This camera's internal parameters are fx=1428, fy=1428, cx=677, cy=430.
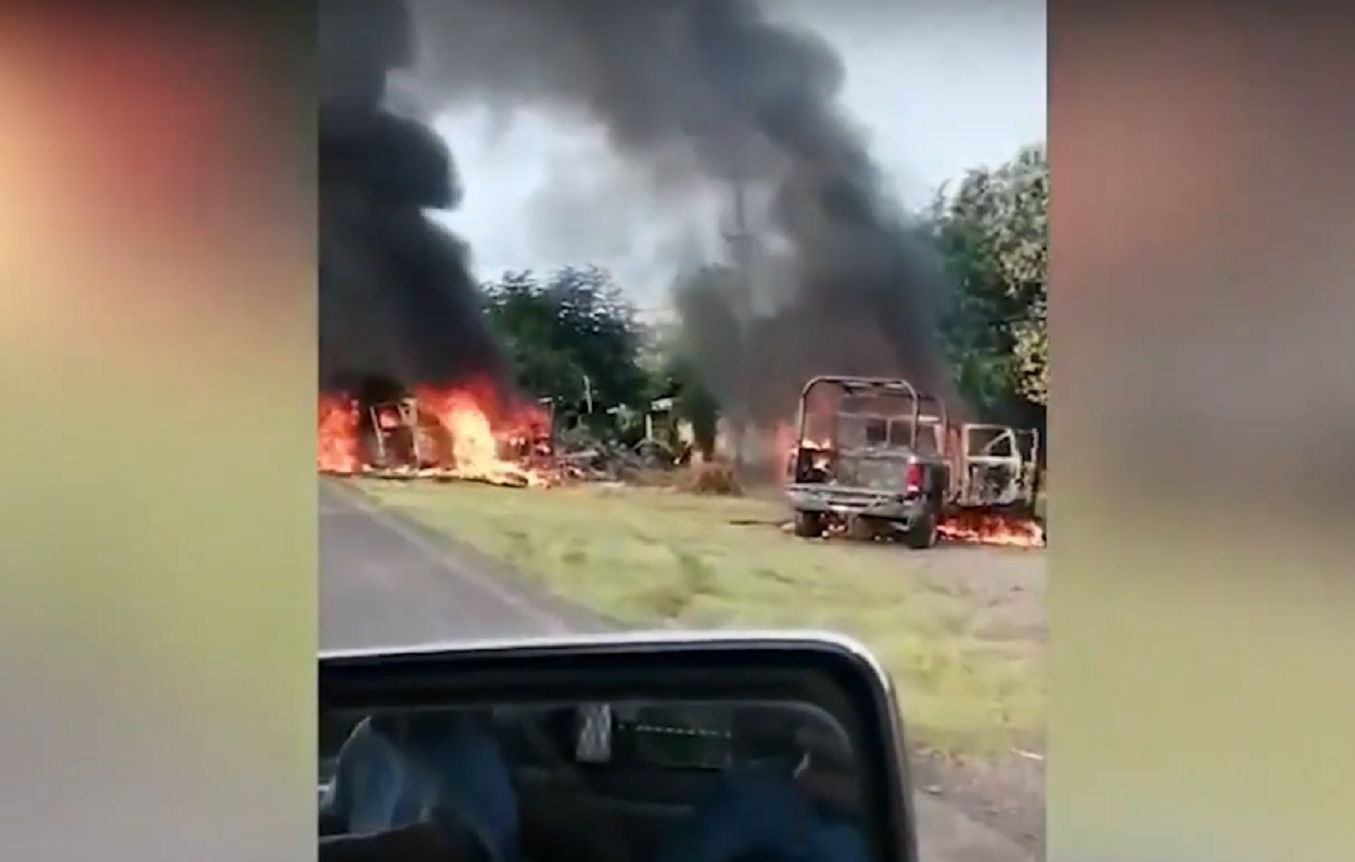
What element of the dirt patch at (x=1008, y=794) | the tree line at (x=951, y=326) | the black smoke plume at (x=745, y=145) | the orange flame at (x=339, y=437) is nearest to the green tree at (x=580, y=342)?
the tree line at (x=951, y=326)

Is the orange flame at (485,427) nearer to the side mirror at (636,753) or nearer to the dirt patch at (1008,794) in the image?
the side mirror at (636,753)

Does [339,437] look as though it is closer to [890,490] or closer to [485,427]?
[485,427]

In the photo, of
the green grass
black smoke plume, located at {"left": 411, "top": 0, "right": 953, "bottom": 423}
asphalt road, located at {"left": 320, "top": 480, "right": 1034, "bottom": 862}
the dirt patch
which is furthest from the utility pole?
the dirt patch

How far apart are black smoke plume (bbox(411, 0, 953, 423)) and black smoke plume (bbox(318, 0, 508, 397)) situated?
0.10 metres

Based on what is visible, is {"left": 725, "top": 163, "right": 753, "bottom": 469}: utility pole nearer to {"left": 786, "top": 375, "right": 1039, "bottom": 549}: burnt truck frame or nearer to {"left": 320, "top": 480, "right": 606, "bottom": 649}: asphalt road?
{"left": 786, "top": 375, "right": 1039, "bottom": 549}: burnt truck frame

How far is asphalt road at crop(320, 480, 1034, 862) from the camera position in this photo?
236 centimetres

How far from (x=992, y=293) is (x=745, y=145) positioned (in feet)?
1.54

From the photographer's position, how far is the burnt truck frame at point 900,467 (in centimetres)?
231

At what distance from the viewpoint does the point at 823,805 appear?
2.33 metres

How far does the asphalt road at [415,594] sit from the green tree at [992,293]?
748mm

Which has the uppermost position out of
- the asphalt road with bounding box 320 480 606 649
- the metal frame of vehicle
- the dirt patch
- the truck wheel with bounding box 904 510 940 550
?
the metal frame of vehicle
